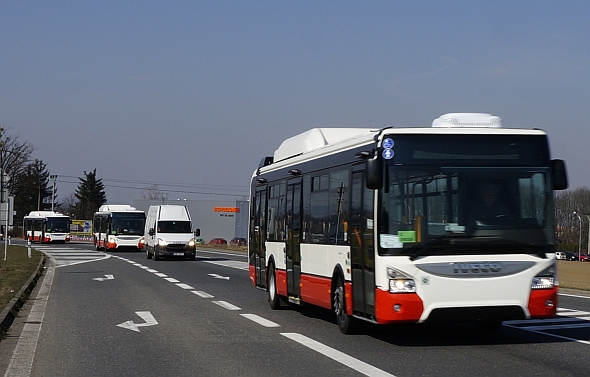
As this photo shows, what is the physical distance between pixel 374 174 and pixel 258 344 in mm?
2635

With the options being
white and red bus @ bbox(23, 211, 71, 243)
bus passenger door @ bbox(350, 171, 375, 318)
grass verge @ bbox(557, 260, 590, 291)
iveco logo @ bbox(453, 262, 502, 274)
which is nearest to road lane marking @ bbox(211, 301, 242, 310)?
bus passenger door @ bbox(350, 171, 375, 318)

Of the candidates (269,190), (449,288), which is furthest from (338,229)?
(269,190)

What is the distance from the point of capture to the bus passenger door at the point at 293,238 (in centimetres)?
1562

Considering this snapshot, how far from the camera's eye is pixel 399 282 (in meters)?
11.2

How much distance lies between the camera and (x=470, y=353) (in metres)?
10.9

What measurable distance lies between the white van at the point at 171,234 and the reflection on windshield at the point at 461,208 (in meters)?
33.7

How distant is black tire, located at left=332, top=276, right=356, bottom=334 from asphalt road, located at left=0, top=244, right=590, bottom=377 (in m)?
0.16

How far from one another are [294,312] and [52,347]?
19.5 feet

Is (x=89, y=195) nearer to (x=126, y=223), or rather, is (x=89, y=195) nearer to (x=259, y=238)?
(x=126, y=223)

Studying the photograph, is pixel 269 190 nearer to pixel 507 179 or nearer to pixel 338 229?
pixel 338 229

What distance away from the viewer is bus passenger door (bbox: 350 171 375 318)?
38.3 ft

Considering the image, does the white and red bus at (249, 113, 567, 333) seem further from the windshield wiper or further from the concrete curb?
the concrete curb

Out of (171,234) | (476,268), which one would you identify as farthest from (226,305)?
(171,234)

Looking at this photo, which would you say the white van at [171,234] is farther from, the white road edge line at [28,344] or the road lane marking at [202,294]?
the white road edge line at [28,344]
